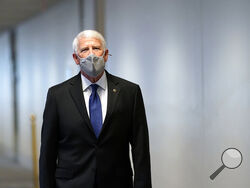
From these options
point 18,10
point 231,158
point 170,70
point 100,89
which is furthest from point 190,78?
point 18,10

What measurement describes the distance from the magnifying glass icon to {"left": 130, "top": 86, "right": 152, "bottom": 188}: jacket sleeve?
0.95m

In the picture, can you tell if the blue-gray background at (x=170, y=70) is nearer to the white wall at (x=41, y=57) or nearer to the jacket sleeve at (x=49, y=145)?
the white wall at (x=41, y=57)

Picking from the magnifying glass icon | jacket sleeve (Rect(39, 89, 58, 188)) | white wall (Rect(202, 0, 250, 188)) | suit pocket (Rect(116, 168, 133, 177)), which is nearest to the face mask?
jacket sleeve (Rect(39, 89, 58, 188))

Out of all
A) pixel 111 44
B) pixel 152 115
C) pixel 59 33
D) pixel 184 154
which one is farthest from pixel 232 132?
pixel 59 33

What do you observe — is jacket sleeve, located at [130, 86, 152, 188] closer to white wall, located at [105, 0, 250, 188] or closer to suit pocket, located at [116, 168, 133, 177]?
suit pocket, located at [116, 168, 133, 177]

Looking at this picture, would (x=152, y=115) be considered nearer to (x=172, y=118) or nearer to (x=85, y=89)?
(x=172, y=118)

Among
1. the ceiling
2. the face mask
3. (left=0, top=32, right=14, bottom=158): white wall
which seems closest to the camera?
the face mask

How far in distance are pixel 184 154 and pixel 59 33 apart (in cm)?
190

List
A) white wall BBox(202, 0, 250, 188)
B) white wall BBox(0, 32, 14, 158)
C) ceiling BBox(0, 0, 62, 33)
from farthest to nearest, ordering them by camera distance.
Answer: white wall BBox(0, 32, 14, 158), ceiling BBox(0, 0, 62, 33), white wall BBox(202, 0, 250, 188)

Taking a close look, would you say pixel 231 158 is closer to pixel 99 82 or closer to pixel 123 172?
pixel 123 172

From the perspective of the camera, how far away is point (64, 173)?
2662mm

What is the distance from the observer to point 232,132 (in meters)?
3.45

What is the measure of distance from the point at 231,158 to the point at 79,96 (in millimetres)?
1328

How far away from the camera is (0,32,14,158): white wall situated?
4.88m
